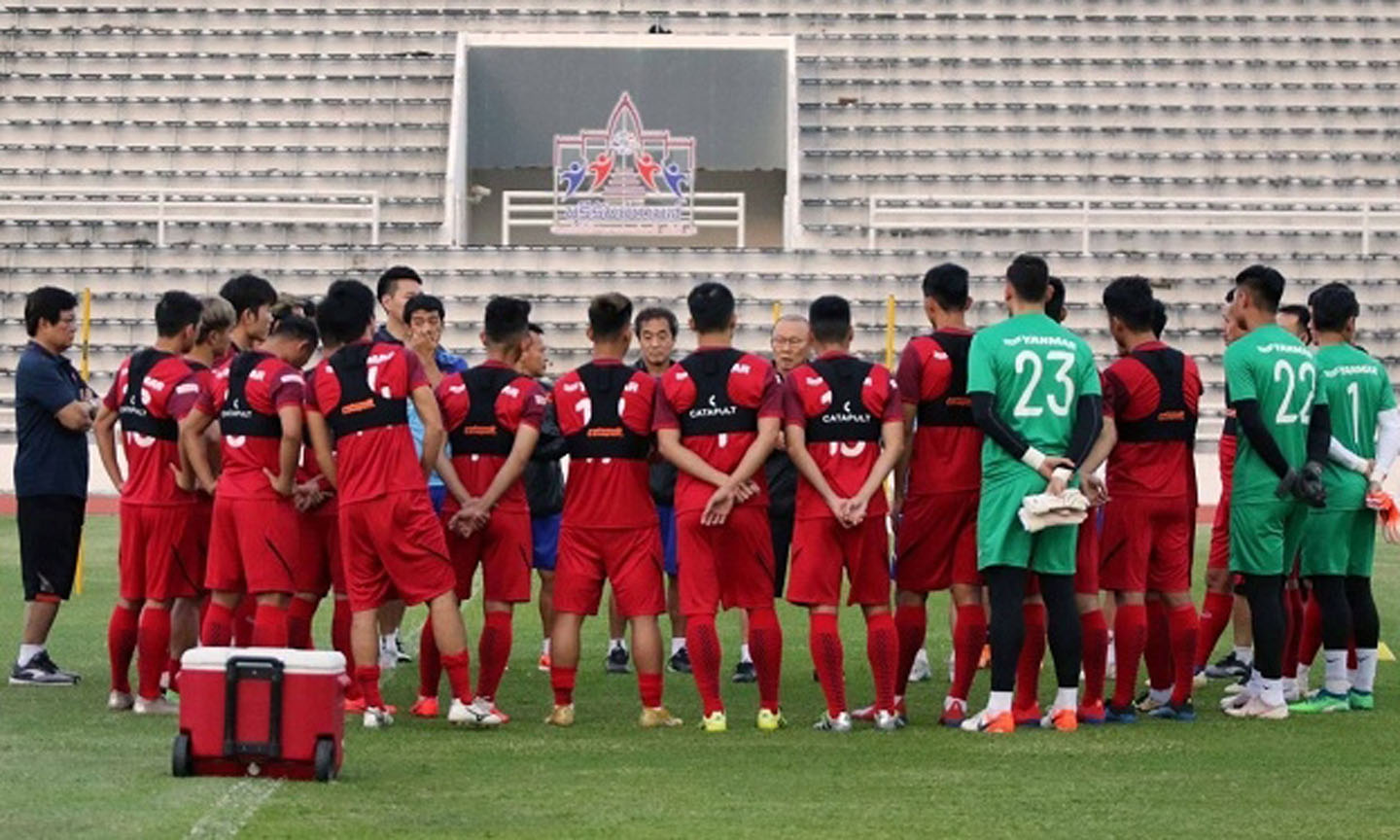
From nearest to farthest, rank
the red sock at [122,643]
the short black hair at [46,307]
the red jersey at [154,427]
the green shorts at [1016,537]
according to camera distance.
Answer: the green shorts at [1016,537] → the red jersey at [154,427] → the red sock at [122,643] → the short black hair at [46,307]

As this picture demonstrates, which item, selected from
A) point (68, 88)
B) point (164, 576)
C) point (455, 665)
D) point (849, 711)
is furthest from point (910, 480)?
point (68, 88)

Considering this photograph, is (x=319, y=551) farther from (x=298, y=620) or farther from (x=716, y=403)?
(x=716, y=403)

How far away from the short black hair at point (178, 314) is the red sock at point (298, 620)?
4.15ft

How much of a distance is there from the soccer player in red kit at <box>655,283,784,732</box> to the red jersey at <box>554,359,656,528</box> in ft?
0.39

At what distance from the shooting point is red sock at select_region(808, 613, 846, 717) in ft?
34.6

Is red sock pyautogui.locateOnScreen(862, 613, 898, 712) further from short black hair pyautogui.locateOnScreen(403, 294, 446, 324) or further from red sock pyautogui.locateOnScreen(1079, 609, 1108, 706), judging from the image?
short black hair pyautogui.locateOnScreen(403, 294, 446, 324)

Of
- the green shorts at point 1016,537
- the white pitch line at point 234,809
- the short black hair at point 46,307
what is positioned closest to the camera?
the white pitch line at point 234,809

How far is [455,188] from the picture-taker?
29.2 metres

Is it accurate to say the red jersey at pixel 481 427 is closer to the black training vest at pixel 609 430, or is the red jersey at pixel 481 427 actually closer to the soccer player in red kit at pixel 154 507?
the black training vest at pixel 609 430

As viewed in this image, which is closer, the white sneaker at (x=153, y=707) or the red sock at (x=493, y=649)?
the red sock at (x=493, y=649)

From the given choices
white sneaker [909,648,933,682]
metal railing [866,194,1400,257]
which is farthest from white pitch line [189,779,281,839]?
metal railing [866,194,1400,257]

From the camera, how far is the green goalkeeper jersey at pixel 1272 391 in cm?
1107

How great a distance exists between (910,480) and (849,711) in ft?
3.50

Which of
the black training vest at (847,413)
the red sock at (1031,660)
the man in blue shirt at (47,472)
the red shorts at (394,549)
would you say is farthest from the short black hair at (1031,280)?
the man in blue shirt at (47,472)
